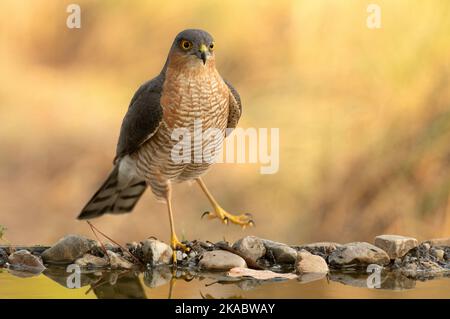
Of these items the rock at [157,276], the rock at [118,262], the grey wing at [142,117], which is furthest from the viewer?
the grey wing at [142,117]

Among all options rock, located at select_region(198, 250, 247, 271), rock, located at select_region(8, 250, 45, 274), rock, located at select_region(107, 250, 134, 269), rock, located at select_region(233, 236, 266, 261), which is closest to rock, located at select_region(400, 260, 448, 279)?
rock, located at select_region(233, 236, 266, 261)

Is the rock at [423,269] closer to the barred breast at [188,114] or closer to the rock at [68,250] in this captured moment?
the barred breast at [188,114]

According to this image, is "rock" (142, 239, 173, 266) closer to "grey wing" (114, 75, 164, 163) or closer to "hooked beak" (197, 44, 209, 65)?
"grey wing" (114, 75, 164, 163)

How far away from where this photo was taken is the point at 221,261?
497cm

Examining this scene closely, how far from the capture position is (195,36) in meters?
5.32

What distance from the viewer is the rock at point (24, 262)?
16.6 ft

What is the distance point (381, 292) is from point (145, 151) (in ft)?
7.07

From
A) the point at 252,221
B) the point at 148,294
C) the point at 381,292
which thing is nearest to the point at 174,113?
the point at 252,221

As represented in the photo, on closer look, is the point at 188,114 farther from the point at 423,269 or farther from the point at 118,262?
the point at 423,269

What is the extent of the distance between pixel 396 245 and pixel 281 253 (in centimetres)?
76

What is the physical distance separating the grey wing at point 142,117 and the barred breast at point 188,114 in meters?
0.05

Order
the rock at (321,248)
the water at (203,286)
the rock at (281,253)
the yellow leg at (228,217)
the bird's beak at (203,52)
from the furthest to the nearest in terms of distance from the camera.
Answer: the yellow leg at (228,217) < the rock at (321,248) < the bird's beak at (203,52) < the rock at (281,253) < the water at (203,286)

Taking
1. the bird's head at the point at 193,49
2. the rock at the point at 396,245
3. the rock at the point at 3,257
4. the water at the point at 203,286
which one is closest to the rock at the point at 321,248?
the rock at the point at 396,245

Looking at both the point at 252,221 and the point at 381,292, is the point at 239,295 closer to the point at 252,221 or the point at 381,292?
the point at 381,292
